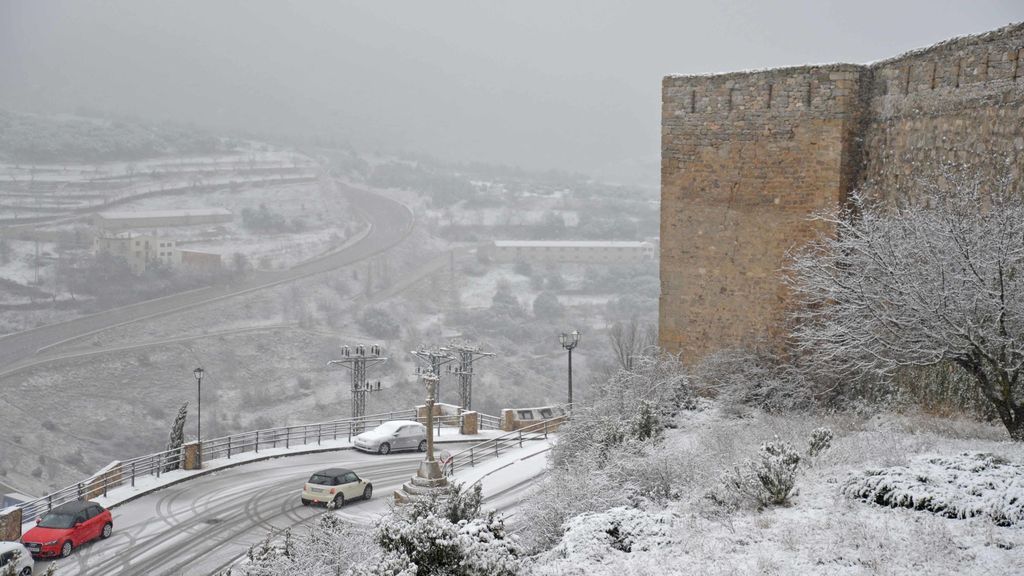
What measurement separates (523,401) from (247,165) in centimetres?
9374

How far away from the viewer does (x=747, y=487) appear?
834 centimetres

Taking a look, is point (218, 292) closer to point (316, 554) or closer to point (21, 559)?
point (21, 559)

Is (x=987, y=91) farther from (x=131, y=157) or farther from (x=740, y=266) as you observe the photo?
(x=131, y=157)

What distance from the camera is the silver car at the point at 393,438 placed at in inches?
1067

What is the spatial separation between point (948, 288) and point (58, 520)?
15.8 m

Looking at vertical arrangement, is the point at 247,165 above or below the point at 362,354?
above

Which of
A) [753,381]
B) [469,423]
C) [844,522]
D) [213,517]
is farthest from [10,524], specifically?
[844,522]

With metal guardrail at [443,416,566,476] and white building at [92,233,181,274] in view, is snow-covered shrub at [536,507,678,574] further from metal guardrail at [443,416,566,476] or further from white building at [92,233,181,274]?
white building at [92,233,181,274]

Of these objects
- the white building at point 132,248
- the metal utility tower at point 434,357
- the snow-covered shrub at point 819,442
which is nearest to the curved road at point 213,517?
the metal utility tower at point 434,357

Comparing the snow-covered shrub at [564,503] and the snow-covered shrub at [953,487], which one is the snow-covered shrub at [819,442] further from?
the snow-covered shrub at [564,503]

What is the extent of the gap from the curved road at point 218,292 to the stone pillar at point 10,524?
77.0 meters

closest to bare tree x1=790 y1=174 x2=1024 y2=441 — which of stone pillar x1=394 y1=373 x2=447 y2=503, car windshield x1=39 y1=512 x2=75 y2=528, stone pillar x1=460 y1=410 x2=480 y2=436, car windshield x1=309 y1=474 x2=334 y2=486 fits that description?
stone pillar x1=394 y1=373 x2=447 y2=503

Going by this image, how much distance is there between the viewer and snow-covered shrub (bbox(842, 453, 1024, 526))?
6891mm

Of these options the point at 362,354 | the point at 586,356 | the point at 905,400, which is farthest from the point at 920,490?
the point at 586,356
